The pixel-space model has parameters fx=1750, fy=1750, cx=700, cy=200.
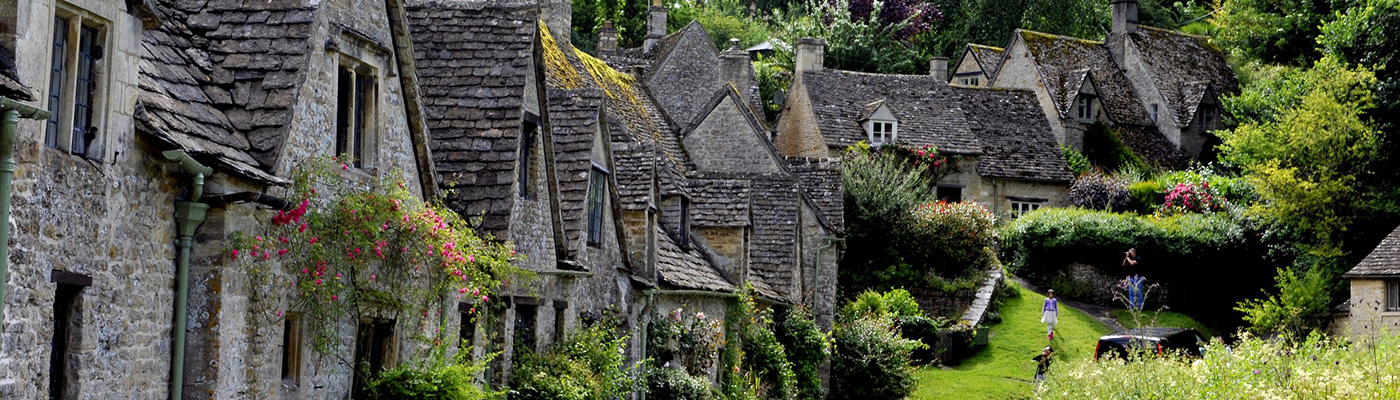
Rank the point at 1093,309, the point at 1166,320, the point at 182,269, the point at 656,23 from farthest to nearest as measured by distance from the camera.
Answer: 1. the point at 656,23
2. the point at 1093,309
3. the point at 1166,320
4. the point at 182,269

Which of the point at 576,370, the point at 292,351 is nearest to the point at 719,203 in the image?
the point at 576,370

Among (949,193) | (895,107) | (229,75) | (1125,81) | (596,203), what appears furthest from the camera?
(1125,81)

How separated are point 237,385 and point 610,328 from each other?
9.50 metres

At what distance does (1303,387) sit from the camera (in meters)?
17.1

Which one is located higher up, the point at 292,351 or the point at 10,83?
the point at 10,83

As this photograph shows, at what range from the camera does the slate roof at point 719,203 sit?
30.7 meters

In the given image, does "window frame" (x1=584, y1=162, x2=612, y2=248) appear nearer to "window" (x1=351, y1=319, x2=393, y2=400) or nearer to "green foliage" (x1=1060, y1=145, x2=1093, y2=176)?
"window" (x1=351, y1=319, x2=393, y2=400)

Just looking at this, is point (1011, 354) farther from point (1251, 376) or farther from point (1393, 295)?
point (1251, 376)

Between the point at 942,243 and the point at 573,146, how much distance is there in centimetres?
2872

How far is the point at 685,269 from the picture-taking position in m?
28.0

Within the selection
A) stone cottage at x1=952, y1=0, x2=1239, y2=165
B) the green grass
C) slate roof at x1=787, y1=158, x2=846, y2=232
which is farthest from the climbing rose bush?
stone cottage at x1=952, y1=0, x2=1239, y2=165

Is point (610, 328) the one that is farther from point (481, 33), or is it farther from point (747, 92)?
point (747, 92)

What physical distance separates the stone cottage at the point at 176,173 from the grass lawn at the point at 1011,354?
23.3 meters

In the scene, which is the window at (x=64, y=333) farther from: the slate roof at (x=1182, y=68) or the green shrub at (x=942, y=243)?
the slate roof at (x=1182, y=68)
